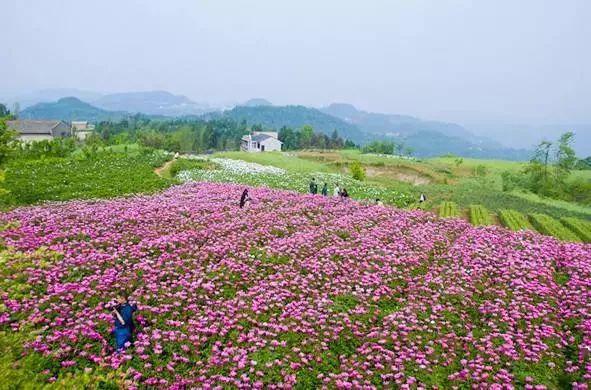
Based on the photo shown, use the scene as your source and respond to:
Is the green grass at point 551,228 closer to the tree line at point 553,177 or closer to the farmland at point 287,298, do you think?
the farmland at point 287,298

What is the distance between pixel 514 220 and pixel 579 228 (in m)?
3.37

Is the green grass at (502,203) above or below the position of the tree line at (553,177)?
below

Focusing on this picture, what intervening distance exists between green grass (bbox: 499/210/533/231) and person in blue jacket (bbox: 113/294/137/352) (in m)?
20.9

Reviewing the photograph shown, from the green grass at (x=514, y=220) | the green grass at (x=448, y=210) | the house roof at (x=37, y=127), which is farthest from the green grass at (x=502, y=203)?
the house roof at (x=37, y=127)

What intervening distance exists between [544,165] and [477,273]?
50.4 metres

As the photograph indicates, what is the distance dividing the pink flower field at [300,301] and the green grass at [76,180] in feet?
27.4

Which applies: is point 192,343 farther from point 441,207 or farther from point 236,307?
point 441,207

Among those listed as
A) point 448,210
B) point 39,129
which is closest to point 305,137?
point 39,129

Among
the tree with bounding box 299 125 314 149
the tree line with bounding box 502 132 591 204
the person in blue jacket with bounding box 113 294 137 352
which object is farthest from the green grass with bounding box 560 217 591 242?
the tree with bounding box 299 125 314 149

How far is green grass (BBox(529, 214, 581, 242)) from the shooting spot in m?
23.4

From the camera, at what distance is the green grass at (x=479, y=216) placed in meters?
25.5

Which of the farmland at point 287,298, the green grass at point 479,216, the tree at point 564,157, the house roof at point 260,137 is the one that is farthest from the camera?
the house roof at point 260,137

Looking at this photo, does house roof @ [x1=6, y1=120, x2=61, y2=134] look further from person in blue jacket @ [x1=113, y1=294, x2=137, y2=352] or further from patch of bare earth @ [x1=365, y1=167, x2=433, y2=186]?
person in blue jacket @ [x1=113, y1=294, x2=137, y2=352]

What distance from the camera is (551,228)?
2455cm
